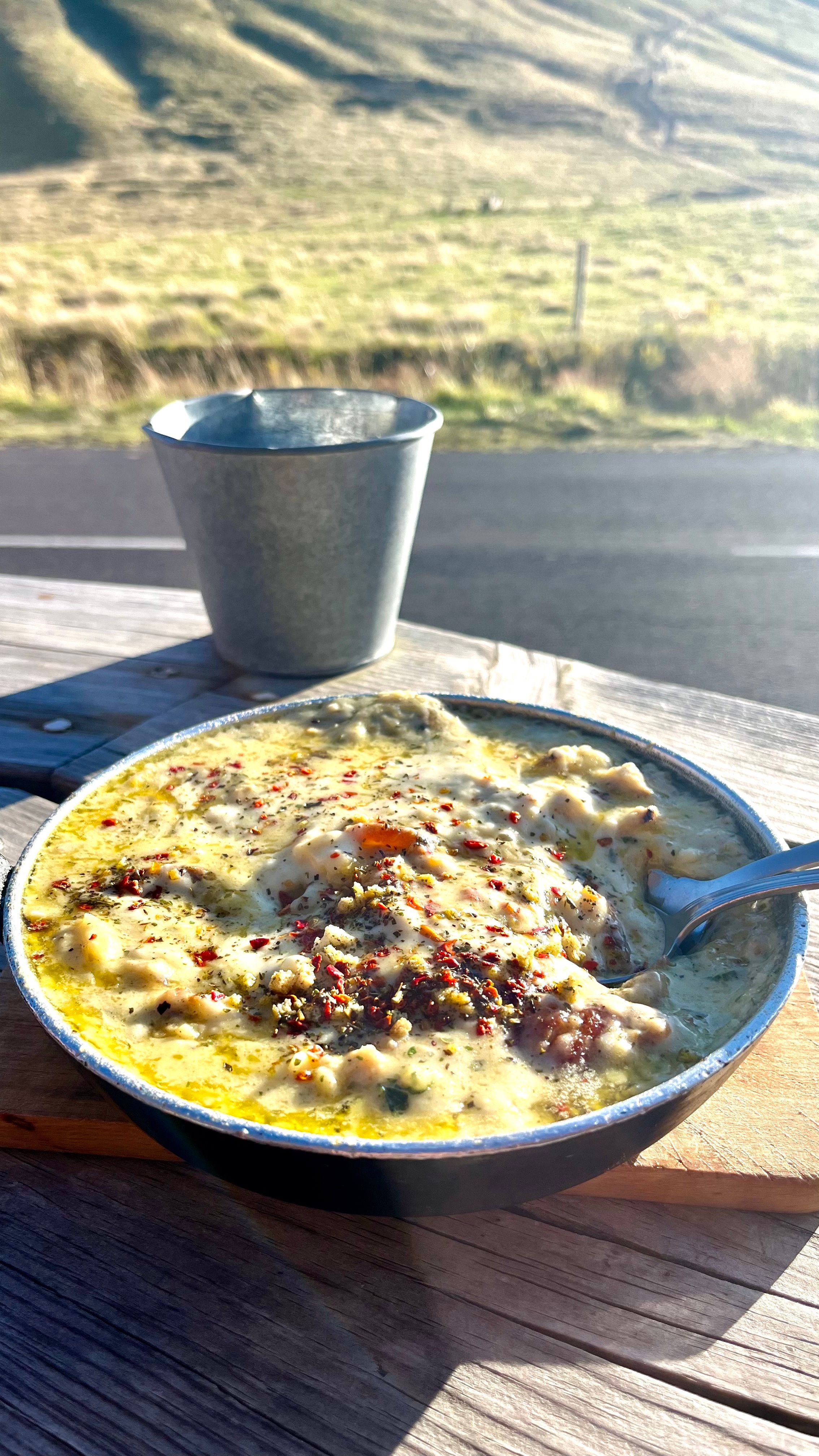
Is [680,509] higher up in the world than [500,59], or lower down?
lower down

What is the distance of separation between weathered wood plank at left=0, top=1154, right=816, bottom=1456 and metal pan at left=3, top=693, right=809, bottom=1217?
0.12 metres

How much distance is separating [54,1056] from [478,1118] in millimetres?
558

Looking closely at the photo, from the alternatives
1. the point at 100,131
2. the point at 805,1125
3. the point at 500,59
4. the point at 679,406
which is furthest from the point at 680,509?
the point at 500,59

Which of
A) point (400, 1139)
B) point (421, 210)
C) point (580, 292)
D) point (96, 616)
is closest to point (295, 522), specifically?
point (96, 616)

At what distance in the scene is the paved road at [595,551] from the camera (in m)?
5.62

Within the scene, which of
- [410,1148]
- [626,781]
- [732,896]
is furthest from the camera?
[626,781]

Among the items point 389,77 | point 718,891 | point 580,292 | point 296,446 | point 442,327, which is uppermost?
point 389,77

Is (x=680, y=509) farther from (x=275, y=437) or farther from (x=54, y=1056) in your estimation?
(x=54, y=1056)

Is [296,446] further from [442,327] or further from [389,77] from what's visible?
[389,77]

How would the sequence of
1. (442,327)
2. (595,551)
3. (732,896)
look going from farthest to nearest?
(442,327)
(595,551)
(732,896)

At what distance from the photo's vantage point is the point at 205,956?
3.69 feet

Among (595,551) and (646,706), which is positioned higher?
(646,706)

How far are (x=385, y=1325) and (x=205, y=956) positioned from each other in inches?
16.3

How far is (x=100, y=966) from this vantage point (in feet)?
3.57
